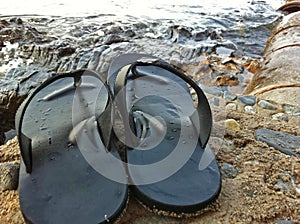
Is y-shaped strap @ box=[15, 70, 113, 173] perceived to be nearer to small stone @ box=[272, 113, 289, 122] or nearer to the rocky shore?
the rocky shore

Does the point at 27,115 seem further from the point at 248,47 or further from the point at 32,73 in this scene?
the point at 248,47

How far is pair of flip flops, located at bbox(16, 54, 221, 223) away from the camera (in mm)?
820

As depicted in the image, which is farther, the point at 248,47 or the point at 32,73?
the point at 248,47

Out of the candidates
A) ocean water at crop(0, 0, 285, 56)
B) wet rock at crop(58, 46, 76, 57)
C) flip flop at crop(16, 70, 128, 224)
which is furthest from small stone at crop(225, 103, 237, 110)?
ocean water at crop(0, 0, 285, 56)

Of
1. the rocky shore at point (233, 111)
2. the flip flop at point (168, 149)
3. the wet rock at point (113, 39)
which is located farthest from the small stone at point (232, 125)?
the wet rock at point (113, 39)

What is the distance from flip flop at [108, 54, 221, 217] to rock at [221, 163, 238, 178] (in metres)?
0.07

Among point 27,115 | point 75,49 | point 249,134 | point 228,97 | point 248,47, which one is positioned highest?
point 27,115

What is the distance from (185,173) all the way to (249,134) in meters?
0.50

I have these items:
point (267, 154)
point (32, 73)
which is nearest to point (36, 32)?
point (32, 73)

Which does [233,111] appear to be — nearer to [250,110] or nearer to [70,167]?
[250,110]

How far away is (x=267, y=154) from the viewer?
46.1 inches

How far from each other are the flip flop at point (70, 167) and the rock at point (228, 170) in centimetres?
36

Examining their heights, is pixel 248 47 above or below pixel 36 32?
below

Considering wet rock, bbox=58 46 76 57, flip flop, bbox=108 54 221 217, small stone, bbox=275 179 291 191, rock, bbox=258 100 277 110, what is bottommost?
wet rock, bbox=58 46 76 57
